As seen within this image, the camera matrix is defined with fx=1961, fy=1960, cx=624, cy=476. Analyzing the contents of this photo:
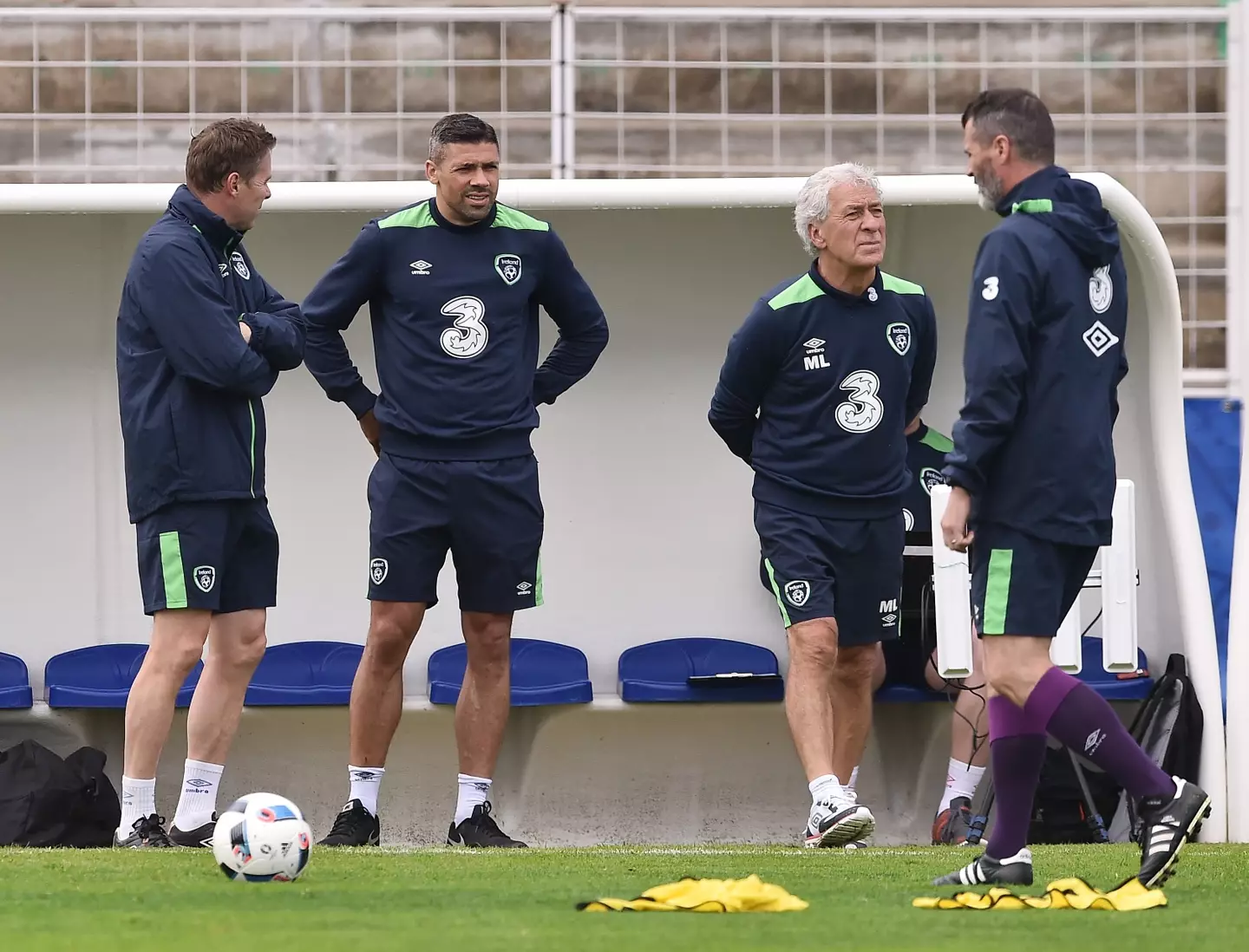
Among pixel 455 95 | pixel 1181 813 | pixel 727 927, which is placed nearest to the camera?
pixel 727 927

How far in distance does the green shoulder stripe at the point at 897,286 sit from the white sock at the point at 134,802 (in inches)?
95.0

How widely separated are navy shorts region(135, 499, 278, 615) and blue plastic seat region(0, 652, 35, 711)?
172cm

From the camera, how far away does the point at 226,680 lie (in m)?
5.07

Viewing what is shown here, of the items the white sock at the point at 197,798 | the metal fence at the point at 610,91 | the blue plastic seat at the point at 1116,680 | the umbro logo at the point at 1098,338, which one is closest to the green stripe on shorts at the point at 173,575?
the white sock at the point at 197,798

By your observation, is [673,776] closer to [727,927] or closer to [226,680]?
[226,680]

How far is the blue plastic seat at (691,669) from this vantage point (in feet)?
21.2

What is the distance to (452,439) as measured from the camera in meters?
5.34

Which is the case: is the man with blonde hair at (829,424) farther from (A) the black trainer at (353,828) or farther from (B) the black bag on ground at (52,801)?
(B) the black bag on ground at (52,801)

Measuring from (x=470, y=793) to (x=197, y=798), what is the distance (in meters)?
0.78

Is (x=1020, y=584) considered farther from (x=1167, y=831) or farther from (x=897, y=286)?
(x=897, y=286)

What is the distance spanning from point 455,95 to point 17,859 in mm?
5053

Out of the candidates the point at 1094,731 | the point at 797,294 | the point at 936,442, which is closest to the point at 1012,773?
the point at 1094,731

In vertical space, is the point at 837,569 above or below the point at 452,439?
below

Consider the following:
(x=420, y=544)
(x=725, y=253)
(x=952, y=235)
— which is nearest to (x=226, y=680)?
(x=420, y=544)
